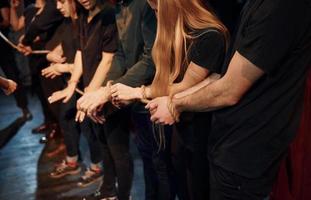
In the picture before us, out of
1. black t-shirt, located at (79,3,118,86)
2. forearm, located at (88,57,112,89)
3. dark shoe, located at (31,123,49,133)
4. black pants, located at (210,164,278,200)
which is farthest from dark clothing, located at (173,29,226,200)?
dark shoe, located at (31,123,49,133)

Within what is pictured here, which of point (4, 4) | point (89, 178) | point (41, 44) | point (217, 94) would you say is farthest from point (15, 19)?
point (217, 94)

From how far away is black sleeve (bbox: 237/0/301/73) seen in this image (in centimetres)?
106

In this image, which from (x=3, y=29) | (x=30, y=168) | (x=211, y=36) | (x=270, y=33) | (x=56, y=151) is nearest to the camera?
(x=270, y=33)

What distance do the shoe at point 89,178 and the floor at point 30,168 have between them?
4 centimetres

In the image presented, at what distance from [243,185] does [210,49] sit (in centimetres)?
45

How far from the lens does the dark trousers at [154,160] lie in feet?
5.99

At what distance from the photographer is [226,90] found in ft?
4.01

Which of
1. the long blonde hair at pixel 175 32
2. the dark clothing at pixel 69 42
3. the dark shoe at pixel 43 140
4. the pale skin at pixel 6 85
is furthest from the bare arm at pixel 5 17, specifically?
the long blonde hair at pixel 175 32

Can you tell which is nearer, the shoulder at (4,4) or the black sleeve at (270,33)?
the black sleeve at (270,33)

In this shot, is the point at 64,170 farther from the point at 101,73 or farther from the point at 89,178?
the point at 101,73

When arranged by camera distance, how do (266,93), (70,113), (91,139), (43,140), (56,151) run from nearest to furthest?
(266,93) → (91,139) → (70,113) → (56,151) → (43,140)

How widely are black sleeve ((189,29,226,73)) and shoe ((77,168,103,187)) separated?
148 centimetres

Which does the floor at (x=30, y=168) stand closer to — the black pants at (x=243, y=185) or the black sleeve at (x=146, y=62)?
the black sleeve at (x=146, y=62)

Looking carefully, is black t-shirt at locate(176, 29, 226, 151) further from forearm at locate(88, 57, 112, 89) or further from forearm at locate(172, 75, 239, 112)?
forearm at locate(88, 57, 112, 89)
